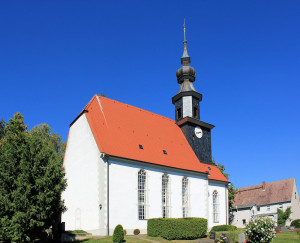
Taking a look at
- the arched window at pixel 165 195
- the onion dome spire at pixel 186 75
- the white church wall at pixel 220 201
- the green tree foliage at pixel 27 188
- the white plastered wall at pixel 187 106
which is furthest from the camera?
the onion dome spire at pixel 186 75

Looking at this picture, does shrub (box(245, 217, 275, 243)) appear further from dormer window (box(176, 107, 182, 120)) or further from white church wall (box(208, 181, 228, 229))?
dormer window (box(176, 107, 182, 120))

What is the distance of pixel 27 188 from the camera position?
1762 cm

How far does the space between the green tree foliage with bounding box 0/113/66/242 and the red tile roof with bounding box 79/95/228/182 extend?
215 inches

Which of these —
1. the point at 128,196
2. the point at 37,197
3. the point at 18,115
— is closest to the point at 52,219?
the point at 37,197

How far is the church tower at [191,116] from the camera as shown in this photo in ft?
114

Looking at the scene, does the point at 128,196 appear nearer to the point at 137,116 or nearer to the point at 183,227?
the point at 183,227

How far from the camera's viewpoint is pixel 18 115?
3306 centimetres

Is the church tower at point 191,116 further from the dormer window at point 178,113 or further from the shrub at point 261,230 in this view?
the shrub at point 261,230

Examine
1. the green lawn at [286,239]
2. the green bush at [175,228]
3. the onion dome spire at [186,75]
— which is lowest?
the green lawn at [286,239]

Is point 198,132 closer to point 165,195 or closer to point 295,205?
point 165,195

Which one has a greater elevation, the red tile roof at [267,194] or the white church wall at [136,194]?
the white church wall at [136,194]

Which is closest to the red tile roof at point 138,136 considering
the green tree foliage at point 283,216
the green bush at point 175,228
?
the green bush at point 175,228

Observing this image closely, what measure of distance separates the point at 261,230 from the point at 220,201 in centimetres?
1521

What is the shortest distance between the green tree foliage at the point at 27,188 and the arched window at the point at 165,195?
10575 millimetres
